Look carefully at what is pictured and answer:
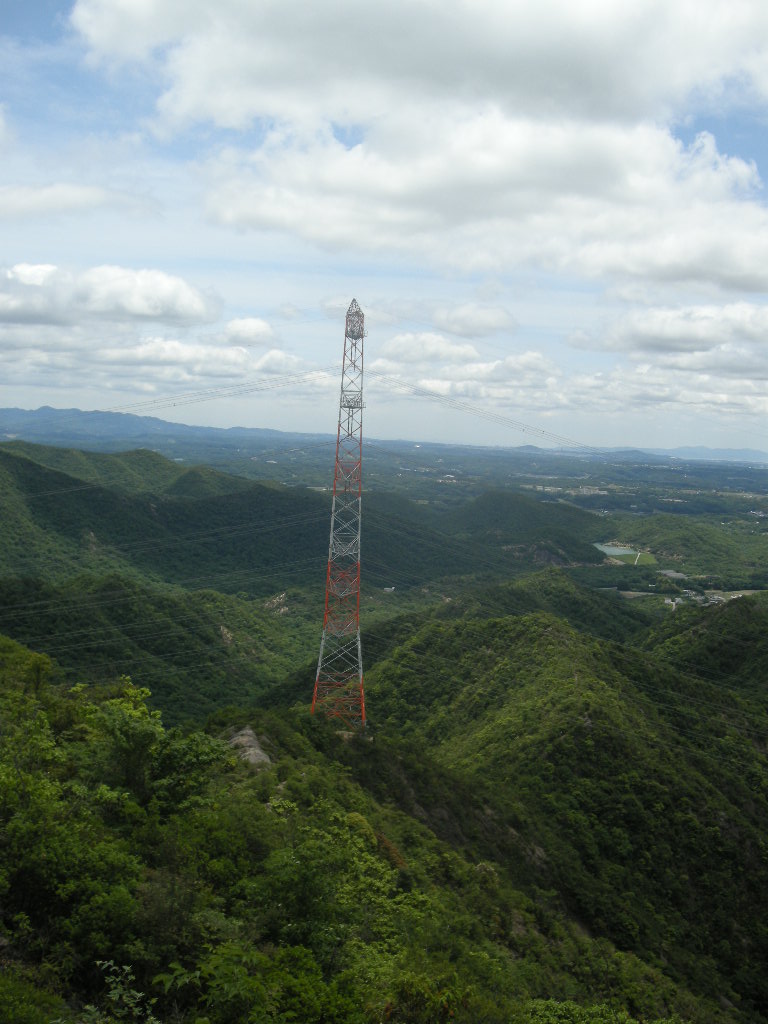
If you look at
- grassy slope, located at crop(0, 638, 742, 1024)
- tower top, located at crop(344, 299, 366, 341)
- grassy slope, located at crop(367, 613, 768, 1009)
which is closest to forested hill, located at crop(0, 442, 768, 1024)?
grassy slope, located at crop(0, 638, 742, 1024)

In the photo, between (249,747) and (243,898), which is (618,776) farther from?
(243,898)

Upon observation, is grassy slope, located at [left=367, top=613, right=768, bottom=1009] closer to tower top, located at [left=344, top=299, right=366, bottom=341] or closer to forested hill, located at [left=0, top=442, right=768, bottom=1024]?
forested hill, located at [left=0, top=442, right=768, bottom=1024]

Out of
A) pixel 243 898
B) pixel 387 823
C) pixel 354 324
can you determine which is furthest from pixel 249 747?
pixel 354 324

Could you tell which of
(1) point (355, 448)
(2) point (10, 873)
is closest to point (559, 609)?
(1) point (355, 448)

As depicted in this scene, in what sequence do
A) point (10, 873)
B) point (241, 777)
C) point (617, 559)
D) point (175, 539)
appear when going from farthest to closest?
point (617, 559), point (175, 539), point (241, 777), point (10, 873)

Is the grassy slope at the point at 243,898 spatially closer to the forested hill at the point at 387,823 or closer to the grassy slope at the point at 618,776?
the forested hill at the point at 387,823

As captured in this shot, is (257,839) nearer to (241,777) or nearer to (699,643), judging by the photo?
(241,777)
